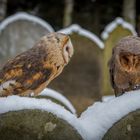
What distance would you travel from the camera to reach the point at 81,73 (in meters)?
6.30

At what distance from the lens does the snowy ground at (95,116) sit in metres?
2.42

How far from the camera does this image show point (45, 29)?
6.52 meters

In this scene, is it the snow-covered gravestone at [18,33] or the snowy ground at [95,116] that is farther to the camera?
the snow-covered gravestone at [18,33]

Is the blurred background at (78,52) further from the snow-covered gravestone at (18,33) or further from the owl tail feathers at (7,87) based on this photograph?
the owl tail feathers at (7,87)

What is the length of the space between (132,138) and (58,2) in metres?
10.5

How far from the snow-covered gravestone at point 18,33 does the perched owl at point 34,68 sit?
11.4 ft

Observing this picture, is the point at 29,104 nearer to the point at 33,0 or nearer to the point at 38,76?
the point at 38,76

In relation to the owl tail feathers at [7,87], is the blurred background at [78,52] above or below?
below

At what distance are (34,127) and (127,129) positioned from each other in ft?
1.21

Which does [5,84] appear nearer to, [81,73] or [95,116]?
[95,116]

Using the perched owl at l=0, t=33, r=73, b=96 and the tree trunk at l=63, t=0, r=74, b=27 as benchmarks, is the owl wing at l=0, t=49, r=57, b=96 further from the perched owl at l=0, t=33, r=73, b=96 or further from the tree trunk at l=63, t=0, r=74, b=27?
the tree trunk at l=63, t=0, r=74, b=27

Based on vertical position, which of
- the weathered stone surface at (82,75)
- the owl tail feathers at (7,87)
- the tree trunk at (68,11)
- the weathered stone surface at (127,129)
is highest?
the weathered stone surface at (127,129)

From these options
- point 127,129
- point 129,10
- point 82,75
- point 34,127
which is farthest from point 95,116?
point 129,10

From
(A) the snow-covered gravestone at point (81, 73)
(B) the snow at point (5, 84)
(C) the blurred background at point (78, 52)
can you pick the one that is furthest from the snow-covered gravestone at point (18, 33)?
(B) the snow at point (5, 84)
